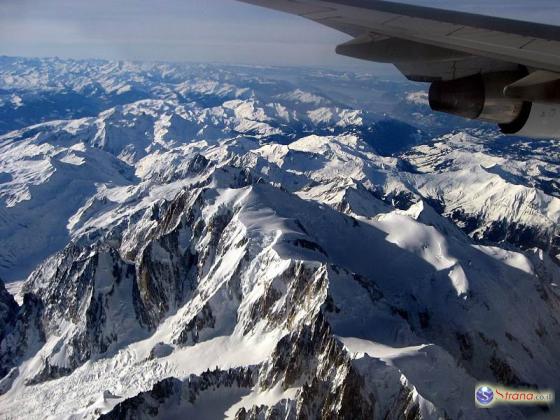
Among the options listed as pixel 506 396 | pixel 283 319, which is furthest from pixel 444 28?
pixel 506 396

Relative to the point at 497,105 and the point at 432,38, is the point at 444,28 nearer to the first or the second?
the point at 432,38

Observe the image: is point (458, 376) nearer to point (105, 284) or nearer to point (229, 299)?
point (229, 299)

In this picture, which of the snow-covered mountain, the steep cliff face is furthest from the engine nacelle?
the snow-covered mountain

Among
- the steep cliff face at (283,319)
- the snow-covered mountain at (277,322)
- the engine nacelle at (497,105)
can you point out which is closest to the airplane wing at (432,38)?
the engine nacelle at (497,105)

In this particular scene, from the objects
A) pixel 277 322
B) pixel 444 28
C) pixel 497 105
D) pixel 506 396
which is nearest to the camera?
pixel 444 28

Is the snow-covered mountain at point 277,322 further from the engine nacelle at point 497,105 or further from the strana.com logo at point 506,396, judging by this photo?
the engine nacelle at point 497,105
